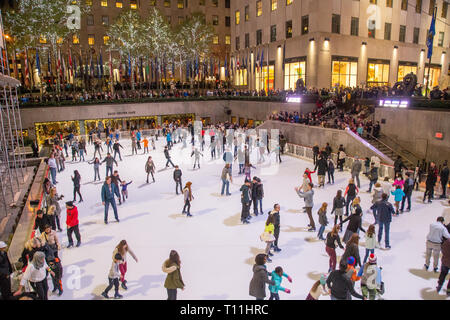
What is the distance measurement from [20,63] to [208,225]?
58126 mm

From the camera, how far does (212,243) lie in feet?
31.2

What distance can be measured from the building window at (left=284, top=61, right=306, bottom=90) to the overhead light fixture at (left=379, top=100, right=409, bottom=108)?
15045mm

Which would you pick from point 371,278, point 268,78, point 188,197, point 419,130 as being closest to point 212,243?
point 188,197

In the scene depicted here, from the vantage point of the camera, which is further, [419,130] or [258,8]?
[258,8]

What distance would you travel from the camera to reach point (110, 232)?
10.4 meters

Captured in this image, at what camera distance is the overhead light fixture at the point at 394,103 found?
18859 millimetres

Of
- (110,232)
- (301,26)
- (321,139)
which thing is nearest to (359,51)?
(301,26)

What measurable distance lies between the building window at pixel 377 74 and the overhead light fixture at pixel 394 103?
17.8 metres

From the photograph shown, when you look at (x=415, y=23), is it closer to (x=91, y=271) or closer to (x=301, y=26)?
(x=301, y=26)

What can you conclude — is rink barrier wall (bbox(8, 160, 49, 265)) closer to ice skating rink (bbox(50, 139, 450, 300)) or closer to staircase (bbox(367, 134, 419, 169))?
ice skating rink (bbox(50, 139, 450, 300))

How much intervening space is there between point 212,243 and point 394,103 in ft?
51.7

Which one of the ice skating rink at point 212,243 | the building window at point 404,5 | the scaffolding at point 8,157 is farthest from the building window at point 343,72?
the scaffolding at point 8,157

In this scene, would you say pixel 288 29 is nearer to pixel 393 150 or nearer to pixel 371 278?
pixel 393 150

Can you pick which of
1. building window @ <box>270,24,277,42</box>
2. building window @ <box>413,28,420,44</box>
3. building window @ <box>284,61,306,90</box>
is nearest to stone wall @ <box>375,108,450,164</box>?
building window @ <box>284,61,306,90</box>
